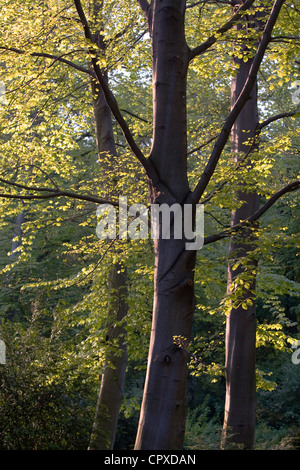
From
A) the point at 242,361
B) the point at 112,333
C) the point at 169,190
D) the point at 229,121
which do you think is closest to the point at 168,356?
the point at 169,190

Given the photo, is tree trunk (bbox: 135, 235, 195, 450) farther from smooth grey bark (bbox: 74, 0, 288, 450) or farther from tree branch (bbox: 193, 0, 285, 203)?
tree branch (bbox: 193, 0, 285, 203)

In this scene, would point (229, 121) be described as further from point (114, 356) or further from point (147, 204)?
point (114, 356)

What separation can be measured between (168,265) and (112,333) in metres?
5.12

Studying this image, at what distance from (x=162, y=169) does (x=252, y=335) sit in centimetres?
374

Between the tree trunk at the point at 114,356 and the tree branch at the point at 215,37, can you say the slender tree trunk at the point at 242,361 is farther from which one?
the tree trunk at the point at 114,356

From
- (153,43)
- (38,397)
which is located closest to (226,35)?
(153,43)

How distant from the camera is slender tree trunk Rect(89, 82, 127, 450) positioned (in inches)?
420

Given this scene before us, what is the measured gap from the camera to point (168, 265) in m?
6.39

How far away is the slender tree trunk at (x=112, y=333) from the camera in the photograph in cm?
1066

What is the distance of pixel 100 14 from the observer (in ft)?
35.1

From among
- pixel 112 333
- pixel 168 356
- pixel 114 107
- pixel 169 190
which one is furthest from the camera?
pixel 112 333

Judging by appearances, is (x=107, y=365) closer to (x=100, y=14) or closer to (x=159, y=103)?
(x=159, y=103)

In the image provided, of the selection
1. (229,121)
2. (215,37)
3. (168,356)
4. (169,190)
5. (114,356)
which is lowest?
(168,356)

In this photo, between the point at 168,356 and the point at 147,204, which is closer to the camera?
the point at 168,356
